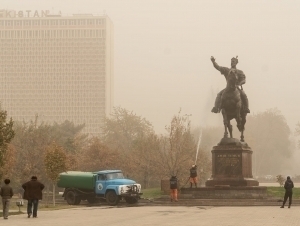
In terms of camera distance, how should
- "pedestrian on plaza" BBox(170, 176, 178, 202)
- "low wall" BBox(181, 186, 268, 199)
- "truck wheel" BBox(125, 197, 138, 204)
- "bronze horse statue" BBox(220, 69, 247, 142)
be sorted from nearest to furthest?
1. "pedestrian on plaza" BBox(170, 176, 178, 202)
2. "low wall" BBox(181, 186, 268, 199)
3. "truck wheel" BBox(125, 197, 138, 204)
4. "bronze horse statue" BBox(220, 69, 247, 142)

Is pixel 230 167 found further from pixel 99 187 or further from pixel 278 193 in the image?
pixel 99 187

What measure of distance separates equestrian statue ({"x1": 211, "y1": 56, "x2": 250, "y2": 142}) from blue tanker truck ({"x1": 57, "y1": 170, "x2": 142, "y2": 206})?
6527mm

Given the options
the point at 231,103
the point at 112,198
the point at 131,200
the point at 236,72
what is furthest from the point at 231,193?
the point at 236,72

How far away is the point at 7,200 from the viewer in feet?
88.5

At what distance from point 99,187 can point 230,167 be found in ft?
24.9

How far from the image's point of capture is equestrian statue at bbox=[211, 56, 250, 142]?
4078 cm

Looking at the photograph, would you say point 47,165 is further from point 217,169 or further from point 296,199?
point 296,199

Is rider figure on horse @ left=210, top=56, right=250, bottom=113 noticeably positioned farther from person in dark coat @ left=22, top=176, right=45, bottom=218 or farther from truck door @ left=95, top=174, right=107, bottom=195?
person in dark coat @ left=22, top=176, right=45, bottom=218

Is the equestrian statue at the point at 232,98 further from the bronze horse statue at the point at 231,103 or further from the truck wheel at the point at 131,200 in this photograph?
the truck wheel at the point at 131,200

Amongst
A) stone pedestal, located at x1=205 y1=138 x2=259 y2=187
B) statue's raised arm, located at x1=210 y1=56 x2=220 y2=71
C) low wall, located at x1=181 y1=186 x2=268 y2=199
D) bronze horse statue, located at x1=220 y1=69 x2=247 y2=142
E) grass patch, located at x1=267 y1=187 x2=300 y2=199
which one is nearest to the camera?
low wall, located at x1=181 y1=186 x2=268 y2=199

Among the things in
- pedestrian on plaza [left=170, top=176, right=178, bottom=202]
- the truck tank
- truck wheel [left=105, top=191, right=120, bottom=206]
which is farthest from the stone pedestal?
the truck tank

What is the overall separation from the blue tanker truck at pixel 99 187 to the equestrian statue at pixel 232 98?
6.53 metres

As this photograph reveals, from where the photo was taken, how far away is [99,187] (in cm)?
4031

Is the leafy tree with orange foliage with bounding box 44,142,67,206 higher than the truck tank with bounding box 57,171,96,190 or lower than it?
higher
